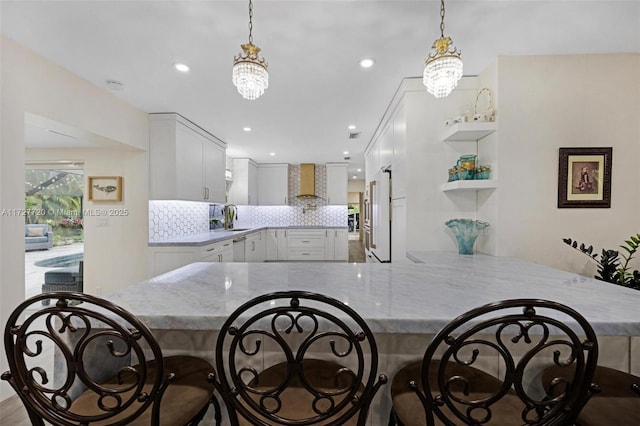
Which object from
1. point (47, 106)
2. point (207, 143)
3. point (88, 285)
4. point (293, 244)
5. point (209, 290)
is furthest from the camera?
point (293, 244)

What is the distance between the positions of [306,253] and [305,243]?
0.24m

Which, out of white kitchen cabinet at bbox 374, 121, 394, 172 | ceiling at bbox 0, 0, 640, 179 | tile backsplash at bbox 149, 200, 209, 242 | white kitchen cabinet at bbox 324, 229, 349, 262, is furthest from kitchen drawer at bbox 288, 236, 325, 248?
ceiling at bbox 0, 0, 640, 179

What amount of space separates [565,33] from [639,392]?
2183 millimetres

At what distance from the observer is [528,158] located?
224 cm

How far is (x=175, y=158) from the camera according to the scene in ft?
11.4

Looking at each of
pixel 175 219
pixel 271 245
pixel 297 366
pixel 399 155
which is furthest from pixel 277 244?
pixel 297 366

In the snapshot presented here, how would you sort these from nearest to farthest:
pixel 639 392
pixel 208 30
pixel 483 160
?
1. pixel 639 392
2. pixel 208 30
3. pixel 483 160

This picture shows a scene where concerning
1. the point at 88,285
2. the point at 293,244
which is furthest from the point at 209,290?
the point at 293,244

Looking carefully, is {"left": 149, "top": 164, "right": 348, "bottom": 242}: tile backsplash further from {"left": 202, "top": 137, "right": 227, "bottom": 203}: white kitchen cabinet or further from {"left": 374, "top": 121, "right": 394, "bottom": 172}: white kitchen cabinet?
{"left": 374, "top": 121, "right": 394, "bottom": 172}: white kitchen cabinet

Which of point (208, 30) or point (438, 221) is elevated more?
point (208, 30)

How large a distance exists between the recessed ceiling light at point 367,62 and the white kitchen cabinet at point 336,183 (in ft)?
15.0

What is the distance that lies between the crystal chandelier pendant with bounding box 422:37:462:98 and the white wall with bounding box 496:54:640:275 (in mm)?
1074

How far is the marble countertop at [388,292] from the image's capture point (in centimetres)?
95

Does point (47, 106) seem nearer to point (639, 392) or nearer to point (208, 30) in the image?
point (208, 30)
